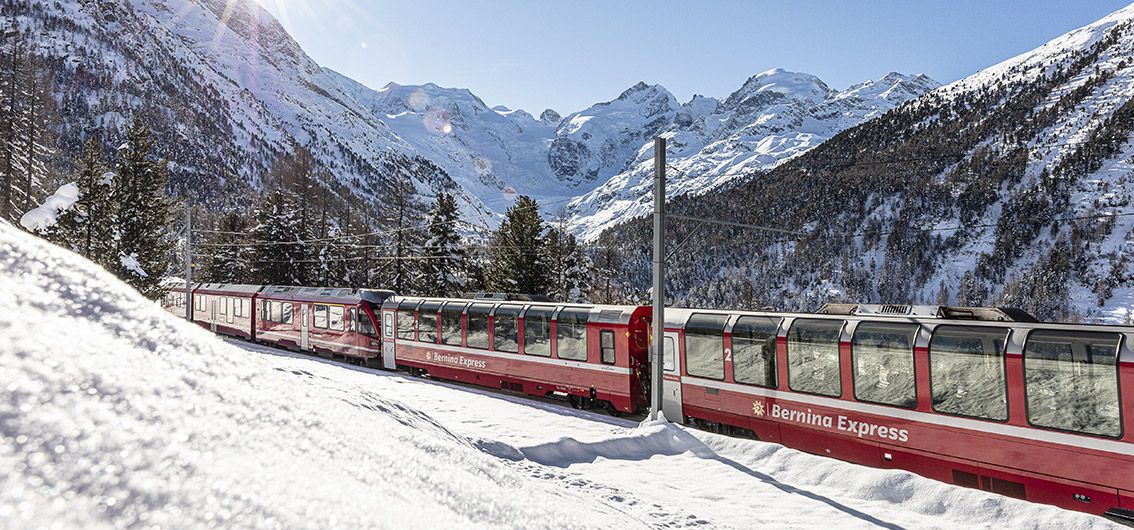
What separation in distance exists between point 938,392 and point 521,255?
30420 mm

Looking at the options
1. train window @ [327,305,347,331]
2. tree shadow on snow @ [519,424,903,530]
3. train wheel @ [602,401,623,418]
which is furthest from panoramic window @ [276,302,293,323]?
tree shadow on snow @ [519,424,903,530]

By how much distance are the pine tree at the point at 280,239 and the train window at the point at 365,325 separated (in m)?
24.5

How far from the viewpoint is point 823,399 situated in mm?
12094

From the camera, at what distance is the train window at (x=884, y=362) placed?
10828 millimetres

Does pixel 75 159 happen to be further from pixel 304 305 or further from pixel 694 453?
pixel 694 453

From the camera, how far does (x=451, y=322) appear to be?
70.7 ft

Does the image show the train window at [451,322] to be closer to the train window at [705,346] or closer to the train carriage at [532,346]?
the train carriage at [532,346]

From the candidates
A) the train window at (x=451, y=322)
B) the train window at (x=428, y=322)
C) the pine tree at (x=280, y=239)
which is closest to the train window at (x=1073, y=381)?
the train window at (x=451, y=322)

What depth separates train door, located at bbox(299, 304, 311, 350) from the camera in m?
28.7

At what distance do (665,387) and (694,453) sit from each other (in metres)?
4.78

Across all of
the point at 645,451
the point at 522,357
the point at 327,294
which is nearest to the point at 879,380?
the point at 645,451

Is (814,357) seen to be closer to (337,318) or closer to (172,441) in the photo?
(172,441)

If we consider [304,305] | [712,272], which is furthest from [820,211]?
[304,305]

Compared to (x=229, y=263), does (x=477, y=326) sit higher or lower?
lower
